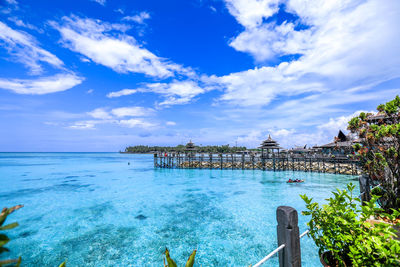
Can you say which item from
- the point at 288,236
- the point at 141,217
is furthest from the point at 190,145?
the point at 288,236

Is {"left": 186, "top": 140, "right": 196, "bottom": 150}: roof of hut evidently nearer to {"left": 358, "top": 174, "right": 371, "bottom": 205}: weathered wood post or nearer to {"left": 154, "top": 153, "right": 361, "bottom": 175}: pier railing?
{"left": 154, "top": 153, "right": 361, "bottom": 175}: pier railing

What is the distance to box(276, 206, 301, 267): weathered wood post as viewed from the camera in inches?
102

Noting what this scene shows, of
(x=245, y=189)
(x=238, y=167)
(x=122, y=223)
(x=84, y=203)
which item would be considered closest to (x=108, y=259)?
(x=122, y=223)

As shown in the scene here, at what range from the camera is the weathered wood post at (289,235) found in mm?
2584

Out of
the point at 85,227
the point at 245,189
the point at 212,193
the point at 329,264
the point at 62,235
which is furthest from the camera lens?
the point at 245,189

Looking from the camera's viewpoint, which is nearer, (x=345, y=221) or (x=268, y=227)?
(x=345, y=221)

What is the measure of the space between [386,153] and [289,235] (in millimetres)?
5592

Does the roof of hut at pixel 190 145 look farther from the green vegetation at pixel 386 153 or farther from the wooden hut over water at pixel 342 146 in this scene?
the green vegetation at pixel 386 153

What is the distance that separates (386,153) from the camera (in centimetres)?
579

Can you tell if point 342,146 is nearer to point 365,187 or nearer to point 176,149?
point 365,187

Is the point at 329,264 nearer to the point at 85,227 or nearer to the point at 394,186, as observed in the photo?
the point at 394,186

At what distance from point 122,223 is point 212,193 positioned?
28.6 feet

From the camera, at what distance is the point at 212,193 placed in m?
17.5

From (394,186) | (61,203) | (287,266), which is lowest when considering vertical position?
(61,203)
